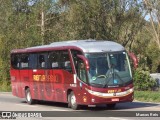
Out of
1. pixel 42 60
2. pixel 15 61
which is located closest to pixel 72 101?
pixel 42 60

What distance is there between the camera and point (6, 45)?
144ft

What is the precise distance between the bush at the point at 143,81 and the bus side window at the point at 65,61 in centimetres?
1138

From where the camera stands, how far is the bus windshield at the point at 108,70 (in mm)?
19172

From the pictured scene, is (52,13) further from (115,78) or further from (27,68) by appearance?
(115,78)

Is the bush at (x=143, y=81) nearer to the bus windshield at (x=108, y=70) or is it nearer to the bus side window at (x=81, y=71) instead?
the bus windshield at (x=108, y=70)

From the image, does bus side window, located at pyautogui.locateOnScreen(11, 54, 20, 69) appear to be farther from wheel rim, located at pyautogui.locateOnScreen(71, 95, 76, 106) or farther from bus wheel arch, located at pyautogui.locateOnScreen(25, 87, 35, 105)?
wheel rim, located at pyautogui.locateOnScreen(71, 95, 76, 106)

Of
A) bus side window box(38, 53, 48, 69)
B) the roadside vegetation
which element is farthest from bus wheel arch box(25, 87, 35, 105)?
the roadside vegetation

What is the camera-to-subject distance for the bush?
3188 centimetres

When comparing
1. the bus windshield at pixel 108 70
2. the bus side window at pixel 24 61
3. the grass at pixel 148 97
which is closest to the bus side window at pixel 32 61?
the bus side window at pixel 24 61

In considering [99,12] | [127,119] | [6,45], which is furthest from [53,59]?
[6,45]

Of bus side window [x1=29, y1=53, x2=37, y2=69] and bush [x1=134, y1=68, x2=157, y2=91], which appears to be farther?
bush [x1=134, y1=68, x2=157, y2=91]

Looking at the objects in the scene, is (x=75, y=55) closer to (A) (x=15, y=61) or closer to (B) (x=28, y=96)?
(B) (x=28, y=96)

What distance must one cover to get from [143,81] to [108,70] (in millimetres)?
13040

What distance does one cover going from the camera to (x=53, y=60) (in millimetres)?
22344
